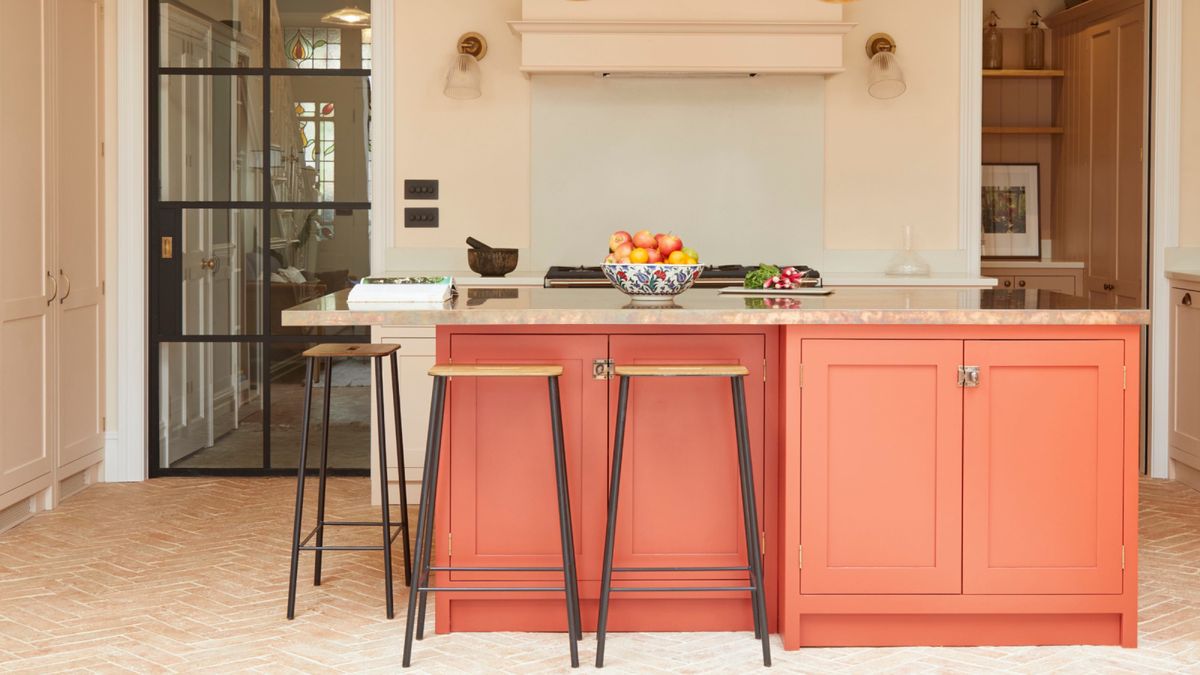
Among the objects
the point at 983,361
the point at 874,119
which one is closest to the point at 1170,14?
the point at 874,119

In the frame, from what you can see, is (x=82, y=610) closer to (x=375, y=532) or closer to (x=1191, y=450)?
(x=375, y=532)

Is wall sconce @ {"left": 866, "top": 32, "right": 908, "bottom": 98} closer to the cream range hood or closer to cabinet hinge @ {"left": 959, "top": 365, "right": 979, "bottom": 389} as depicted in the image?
the cream range hood

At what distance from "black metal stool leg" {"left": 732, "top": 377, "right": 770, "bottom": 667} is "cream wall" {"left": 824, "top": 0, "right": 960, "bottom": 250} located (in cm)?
287

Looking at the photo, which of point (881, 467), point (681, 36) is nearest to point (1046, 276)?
point (681, 36)

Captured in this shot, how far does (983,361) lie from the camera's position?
3.49 m

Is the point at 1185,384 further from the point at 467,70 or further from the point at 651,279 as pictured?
the point at 467,70

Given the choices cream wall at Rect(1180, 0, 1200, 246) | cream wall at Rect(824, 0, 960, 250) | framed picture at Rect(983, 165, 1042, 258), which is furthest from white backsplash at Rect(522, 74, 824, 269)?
framed picture at Rect(983, 165, 1042, 258)

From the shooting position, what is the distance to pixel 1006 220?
311 inches

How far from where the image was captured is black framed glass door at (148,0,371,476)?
6.02m

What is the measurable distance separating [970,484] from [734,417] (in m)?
0.68

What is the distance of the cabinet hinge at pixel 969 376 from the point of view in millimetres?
3490

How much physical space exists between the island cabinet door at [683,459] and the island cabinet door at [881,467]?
201 millimetres

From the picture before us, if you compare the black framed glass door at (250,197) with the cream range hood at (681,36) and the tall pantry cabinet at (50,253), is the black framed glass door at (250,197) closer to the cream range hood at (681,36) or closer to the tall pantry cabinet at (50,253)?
the tall pantry cabinet at (50,253)

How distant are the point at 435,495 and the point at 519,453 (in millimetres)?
268
